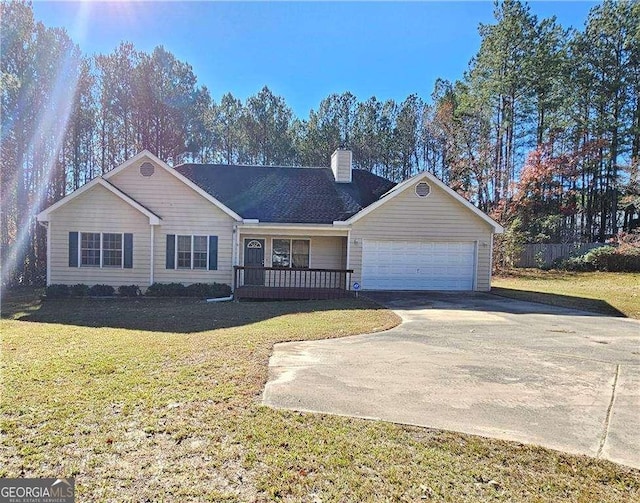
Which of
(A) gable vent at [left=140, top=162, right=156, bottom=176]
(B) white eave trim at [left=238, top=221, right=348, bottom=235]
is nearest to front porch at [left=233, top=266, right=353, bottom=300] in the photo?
(B) white eave trim at [left=238, top=221, right=348, bottom=235]

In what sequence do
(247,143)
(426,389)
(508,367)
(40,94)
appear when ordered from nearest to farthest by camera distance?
1. (426,389)
2. (508,367)
3. (40,94)
4. (247,143)

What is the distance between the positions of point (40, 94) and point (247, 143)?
17821 mm

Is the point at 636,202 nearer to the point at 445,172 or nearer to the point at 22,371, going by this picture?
the point at 445,172

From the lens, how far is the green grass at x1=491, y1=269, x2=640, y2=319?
12767mm

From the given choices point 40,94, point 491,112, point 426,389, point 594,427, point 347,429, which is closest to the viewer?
point 347,429

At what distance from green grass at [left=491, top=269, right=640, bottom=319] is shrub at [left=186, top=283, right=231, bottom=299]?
10962 millimetres

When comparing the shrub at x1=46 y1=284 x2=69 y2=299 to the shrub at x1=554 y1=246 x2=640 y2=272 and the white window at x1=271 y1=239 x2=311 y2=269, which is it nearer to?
the white window at x1=271 y1=239 x2=311 y2=269

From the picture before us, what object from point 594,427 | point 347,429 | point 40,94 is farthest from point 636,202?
point 40,94

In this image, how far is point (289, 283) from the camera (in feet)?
49.9

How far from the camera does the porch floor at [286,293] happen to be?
46.1ft

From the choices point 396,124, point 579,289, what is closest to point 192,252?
point 579,289

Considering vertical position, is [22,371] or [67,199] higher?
[67,199]

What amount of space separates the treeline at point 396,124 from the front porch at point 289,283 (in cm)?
1129

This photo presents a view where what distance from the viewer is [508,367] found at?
591cm
